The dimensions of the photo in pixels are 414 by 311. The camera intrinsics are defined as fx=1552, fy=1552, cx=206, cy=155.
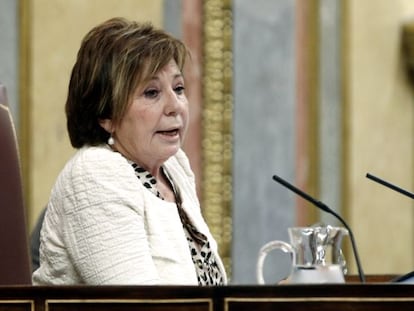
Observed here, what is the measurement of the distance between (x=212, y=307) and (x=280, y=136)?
4584 millimetres

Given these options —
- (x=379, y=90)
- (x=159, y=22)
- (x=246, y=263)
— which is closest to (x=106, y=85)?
(x=159, y=22)

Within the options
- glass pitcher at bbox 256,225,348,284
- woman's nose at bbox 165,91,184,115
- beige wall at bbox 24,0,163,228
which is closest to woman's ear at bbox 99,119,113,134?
woman's nose at bbox 165,91,184,115

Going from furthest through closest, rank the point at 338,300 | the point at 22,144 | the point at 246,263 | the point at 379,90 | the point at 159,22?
the point at 379,90, the point at 246,263, the point at 159,22, the point at 22,144, the point at 338,300

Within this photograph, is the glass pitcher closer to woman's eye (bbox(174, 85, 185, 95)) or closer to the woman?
the woman

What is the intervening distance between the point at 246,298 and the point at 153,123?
0.86 meters

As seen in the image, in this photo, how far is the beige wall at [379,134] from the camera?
738cm

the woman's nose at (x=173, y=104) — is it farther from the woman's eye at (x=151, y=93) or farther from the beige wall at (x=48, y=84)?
the beige wall at (x=48, y=84)

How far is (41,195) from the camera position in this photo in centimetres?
536

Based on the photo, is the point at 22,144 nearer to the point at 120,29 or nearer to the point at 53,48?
the point at 53,48

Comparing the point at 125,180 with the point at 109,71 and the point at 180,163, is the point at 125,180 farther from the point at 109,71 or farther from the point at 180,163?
the point at 180,163

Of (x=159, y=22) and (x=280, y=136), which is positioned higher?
(x=159, y=22)

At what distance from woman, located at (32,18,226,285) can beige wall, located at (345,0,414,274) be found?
4.21 metres

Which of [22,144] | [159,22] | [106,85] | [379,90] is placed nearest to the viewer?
[106,85]

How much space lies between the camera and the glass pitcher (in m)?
2.70
